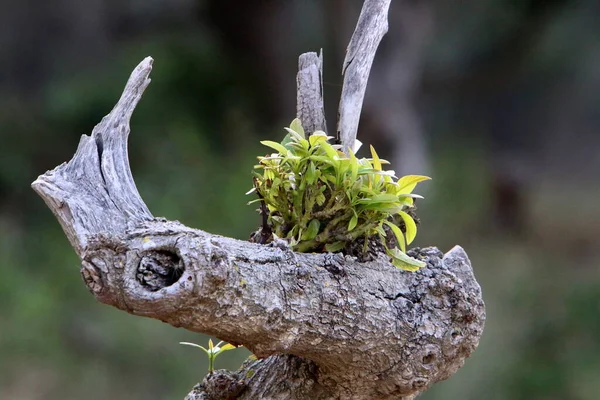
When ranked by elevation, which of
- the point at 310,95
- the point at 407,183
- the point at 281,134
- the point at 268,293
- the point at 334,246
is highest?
the point at 281,134

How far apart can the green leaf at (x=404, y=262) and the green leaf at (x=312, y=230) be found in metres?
0.10

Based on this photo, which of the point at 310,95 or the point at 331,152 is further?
the point at 310,95

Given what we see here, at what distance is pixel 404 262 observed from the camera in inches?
38.9

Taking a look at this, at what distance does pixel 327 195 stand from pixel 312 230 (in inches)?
1.9

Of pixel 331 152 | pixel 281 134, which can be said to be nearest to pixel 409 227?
pixel 331 152

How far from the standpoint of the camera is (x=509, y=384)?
3.16 m

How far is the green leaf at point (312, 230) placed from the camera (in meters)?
0.97

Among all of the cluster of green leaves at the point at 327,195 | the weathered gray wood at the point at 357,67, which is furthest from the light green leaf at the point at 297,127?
the weathered gray wood at the point at 357,67

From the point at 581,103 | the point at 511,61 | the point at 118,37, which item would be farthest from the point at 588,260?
the point at 118,37

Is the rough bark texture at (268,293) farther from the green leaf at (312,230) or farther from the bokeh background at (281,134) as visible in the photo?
the bokeh background at (281,134)

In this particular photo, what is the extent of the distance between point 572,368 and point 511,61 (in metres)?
1.64

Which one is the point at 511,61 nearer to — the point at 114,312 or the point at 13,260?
the point at 114,312

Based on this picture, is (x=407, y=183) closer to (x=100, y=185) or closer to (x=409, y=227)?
(x=409, y=227)

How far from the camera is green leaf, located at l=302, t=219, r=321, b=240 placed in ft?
3.18
